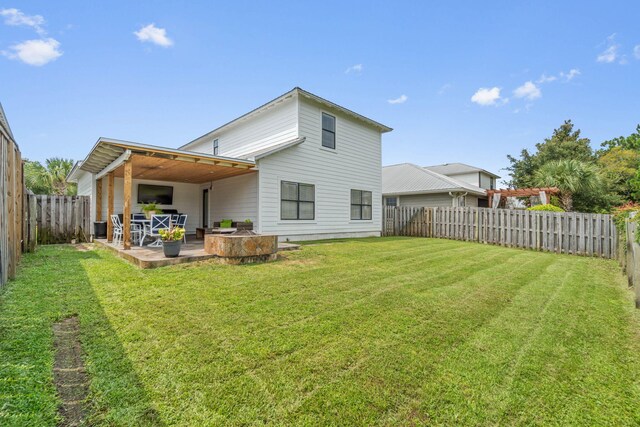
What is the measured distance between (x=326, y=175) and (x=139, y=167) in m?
6.55

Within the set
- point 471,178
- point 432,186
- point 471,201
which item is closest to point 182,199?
point 432,186

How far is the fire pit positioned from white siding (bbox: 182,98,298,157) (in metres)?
5.48

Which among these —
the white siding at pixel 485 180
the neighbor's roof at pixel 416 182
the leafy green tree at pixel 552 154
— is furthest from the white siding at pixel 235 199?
the leafy green tree at pixel 552 154

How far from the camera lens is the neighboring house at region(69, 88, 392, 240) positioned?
9.65 m

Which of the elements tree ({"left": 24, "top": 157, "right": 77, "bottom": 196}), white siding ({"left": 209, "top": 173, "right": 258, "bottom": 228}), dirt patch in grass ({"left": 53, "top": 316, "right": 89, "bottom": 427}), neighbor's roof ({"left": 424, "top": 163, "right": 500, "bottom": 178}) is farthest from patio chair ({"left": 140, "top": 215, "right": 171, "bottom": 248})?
tree ({"left": 24, "top": 157, "right": 77, "bottom": 196})

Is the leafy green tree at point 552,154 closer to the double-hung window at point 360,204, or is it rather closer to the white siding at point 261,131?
the double-hung window at point 360,204

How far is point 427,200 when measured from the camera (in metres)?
19.4

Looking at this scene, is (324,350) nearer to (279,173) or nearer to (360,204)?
(279,173)

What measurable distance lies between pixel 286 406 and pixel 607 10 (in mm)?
14263

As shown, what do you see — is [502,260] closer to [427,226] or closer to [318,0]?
[427,226]

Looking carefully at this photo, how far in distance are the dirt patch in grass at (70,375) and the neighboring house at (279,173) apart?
569 centimetres

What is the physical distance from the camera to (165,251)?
6.12 metres

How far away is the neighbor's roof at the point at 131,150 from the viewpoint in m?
7.01

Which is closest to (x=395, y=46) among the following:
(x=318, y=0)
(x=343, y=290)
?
(x=318, y=0)
